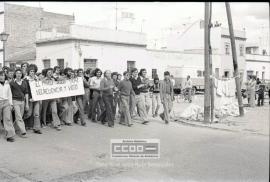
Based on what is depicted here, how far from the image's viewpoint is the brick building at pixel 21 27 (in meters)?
38.5

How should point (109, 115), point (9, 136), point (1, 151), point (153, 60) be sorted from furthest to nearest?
point (153, 60), point (109, 115), point (9, 136), point (1, 151)

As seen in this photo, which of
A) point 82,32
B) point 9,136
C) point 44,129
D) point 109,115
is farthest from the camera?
point 82,32

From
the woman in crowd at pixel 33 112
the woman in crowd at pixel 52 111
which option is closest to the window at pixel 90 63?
the woman in crowd at pixel 52 111

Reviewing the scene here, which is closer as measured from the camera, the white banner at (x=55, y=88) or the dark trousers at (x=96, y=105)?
the white banner at (x=55, y=88)

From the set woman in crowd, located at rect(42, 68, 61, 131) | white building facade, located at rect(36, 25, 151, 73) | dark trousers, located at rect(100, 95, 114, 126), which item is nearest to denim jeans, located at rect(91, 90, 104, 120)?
dark trousers, located at rect(100, 95, 114, 126)

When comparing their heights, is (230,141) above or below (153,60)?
below

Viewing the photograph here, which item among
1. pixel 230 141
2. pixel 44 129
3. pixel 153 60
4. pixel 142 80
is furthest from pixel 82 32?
pixel 230 141

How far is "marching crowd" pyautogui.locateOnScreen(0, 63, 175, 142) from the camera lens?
9836 mm

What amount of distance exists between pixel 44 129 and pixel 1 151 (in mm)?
2637

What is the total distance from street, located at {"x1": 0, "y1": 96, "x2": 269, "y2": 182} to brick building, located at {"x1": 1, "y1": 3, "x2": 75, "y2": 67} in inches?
1101

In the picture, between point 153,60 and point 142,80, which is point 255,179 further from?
point 153,60

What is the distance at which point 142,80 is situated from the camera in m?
13.1

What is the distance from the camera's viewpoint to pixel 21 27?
39.8 meters

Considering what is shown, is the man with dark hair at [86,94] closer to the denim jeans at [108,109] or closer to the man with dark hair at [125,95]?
the denim jeans at [108,109]
